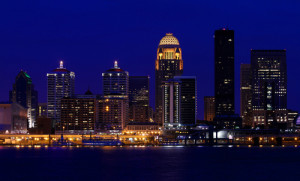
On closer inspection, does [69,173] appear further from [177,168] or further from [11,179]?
[177,168]

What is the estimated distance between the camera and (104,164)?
154 meters

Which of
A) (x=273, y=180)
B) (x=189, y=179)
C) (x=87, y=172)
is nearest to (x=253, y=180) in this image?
(x=273, y=180)

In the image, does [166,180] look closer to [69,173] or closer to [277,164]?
[69,173]

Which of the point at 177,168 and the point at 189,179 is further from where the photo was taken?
the point at 177,168

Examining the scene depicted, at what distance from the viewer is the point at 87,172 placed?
134 metres

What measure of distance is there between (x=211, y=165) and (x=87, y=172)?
117 feet

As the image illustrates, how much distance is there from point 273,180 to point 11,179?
50026 millimetres

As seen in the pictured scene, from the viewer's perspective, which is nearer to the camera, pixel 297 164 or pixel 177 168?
pixel 177 168

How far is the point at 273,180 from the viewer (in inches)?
4673

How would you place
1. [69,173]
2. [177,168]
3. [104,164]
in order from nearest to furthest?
[69,173], [177,168], [104,164]

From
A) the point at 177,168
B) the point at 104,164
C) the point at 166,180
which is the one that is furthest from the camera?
the point at 104,164

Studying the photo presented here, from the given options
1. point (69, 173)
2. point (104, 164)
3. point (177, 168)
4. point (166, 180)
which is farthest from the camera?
point (104, 164)

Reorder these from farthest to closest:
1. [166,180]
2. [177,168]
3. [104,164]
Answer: [104,164] < [177,168] < [166,180]

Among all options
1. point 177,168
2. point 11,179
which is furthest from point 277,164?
point 11,179
